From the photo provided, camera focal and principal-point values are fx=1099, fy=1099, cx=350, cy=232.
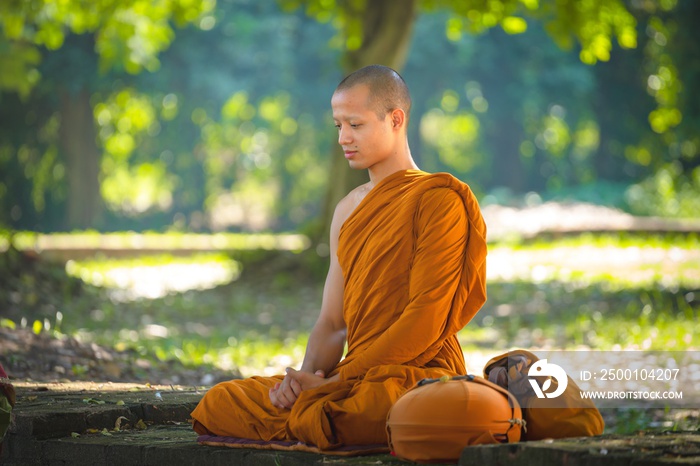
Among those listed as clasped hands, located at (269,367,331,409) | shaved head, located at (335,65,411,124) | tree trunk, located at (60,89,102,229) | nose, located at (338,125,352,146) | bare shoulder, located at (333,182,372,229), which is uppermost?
tree trunk, located at (60,89,102,229)

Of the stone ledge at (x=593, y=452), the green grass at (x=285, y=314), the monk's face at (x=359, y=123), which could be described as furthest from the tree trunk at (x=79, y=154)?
the stone ledge at (x=593, y=452)

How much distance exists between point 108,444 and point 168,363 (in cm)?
467

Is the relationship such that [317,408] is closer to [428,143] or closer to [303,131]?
[303,131]

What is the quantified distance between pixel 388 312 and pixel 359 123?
0.73 m

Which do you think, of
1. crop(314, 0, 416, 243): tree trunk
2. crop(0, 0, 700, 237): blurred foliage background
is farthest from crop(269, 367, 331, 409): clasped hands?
crop(0, 0, 700, 237): blurred foliage background

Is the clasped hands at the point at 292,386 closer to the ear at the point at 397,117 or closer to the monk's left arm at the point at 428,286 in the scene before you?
the monk's left arm at the point at 428,286

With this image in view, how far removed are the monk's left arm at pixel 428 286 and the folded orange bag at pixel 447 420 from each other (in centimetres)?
34

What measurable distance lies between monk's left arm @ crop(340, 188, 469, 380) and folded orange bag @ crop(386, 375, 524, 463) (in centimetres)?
34

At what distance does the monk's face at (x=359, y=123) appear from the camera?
4.20m

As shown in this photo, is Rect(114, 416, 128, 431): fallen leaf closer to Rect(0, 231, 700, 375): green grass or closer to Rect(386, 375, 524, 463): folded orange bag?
Rect(386, 375, 524, 463): folded orange bag

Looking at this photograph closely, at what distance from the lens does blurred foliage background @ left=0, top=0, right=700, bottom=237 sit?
25906 mm

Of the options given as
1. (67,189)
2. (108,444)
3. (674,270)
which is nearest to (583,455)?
(108,444)

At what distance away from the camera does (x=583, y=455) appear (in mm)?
3141

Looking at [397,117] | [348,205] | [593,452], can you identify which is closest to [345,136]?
[397,117]
